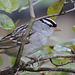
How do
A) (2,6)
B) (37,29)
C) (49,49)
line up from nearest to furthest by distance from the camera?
(2,6) → (49,49) → (37,29)

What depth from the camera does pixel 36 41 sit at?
1.55 m

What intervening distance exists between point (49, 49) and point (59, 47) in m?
0.18

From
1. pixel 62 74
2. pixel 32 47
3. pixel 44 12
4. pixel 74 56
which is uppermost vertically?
pixel 44 12

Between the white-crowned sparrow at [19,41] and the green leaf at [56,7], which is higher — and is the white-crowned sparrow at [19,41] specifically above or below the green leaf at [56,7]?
below

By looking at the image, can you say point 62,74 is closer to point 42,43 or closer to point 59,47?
point 59,47

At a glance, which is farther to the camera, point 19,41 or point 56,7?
point 19,41

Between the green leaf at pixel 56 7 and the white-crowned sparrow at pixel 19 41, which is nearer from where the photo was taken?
the green leaf at pixel 56 7

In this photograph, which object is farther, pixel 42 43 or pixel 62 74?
pixel 42 43

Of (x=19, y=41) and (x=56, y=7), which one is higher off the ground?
(x=56, y=7)

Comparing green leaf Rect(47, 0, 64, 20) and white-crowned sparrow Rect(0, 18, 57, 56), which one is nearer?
green leaf Rect(47, 0, 64, 20)

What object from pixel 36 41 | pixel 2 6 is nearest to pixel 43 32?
pixel 36 41

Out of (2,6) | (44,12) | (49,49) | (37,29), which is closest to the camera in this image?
(2,6)

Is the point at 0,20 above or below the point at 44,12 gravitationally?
below

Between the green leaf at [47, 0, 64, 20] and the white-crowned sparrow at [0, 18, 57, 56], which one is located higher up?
the green leaf at [47, 0, 64, 20]
